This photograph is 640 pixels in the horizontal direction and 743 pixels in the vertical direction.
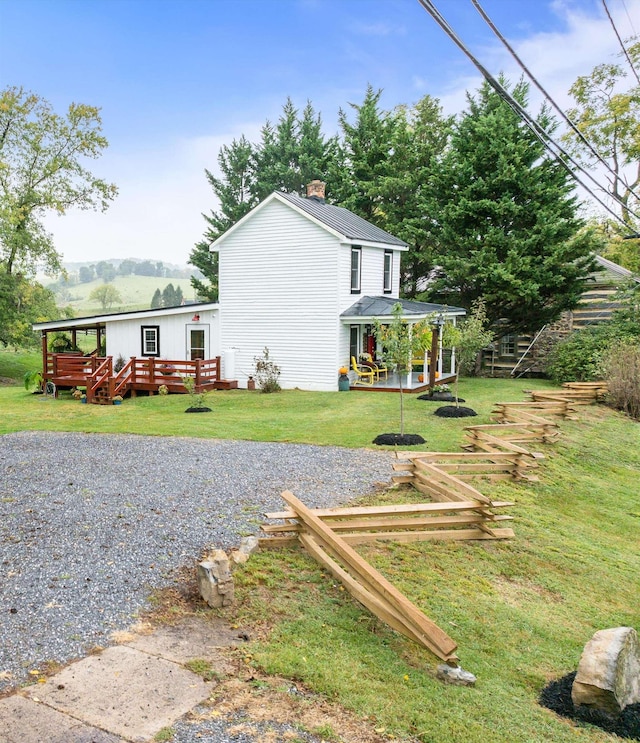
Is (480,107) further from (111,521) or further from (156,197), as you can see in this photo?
(156,197)

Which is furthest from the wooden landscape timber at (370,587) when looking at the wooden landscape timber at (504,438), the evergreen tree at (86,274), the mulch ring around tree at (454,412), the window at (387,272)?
the evergreen tree at (86,274)

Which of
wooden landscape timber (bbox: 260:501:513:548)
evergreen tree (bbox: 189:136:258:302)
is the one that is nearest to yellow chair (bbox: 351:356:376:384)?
wooden landscape timber (bbox: 260:501:513:548)

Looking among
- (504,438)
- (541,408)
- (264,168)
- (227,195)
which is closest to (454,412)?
(541,408)

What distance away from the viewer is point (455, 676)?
461 cm

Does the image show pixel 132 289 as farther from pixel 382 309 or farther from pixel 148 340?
pixel 382 309

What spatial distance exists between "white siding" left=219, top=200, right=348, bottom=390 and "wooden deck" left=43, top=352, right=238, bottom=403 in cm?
136

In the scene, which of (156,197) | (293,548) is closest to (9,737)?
(293,548)

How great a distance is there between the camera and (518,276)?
81.8ft

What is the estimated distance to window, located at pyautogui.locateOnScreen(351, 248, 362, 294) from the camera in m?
22.8

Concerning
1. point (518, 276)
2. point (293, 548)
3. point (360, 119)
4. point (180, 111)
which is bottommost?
point (293, 548)

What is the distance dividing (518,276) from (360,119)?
52.5 ft

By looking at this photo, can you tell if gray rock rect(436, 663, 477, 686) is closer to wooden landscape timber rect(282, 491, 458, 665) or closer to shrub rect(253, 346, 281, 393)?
wooden landscape timber rect(282, 491, 458, 665)

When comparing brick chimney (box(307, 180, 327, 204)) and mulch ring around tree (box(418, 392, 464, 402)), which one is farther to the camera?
brick chimney (box(307, 180, 327, 204))

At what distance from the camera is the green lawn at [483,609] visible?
4.29 m
